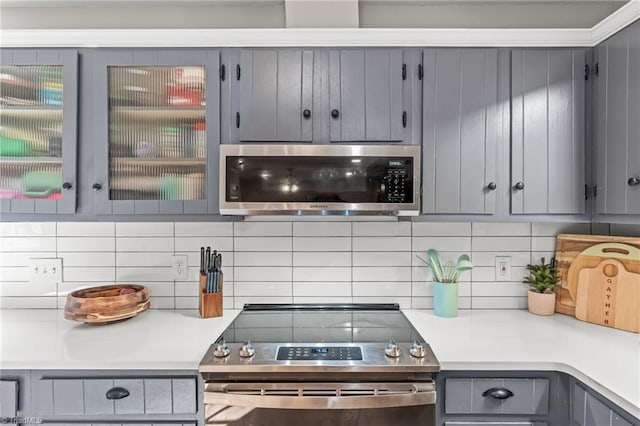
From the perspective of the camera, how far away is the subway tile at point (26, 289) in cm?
185

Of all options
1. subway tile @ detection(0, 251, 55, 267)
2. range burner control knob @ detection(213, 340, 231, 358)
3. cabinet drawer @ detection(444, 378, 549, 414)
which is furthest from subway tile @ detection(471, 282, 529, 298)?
subway tile @ detection(0, 251, 55, 267)

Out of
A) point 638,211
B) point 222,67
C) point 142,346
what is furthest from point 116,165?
point 638,211

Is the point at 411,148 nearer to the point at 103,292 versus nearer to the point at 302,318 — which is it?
the point at 302,318

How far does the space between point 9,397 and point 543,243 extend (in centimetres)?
228

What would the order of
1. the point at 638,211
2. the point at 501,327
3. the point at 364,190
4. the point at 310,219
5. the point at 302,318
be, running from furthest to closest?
the point at 310,219 < the point at 302,318 < the point at 501,327 < the point at 364,190 < the point at 638,211

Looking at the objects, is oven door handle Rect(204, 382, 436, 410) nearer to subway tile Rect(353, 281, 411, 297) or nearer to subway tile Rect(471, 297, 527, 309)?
subway tile Rect(353, 281, 411, 297)

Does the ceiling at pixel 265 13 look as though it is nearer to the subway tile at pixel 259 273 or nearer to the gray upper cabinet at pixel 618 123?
the gray upper cabinet at pixel 618 123

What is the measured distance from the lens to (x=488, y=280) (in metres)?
1.86

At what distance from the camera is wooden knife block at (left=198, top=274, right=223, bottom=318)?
5.57ft

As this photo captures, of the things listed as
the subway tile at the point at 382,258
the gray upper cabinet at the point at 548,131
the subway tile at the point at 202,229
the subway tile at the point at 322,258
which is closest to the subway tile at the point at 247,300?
the subway tile at the point at 322,258

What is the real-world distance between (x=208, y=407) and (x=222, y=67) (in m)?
1.29

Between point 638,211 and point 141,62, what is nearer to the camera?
point 638,211

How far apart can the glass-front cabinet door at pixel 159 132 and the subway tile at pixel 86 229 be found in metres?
0.33

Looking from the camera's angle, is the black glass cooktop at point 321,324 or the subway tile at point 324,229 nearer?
the black glass cooktop at point 321,324
